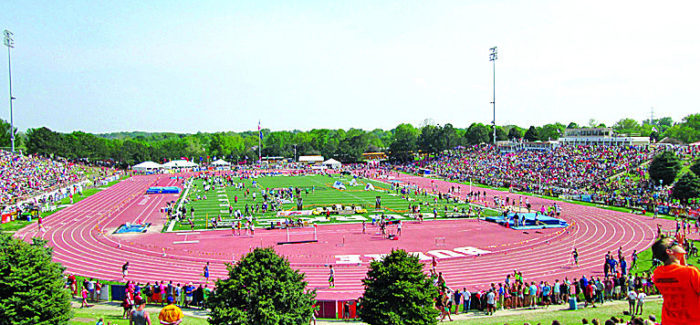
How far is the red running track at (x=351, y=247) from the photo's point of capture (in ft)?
77.3

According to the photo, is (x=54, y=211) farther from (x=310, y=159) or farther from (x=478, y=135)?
(x=478, y=135)

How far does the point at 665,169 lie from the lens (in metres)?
48.8

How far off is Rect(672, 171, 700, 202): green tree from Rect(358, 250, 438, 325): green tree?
4105 centimetres

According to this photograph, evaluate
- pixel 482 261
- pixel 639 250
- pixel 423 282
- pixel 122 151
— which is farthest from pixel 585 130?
pixel 122 151

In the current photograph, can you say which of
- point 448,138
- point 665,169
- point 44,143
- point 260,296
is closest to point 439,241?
point 260,296

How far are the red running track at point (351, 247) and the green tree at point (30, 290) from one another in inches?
378

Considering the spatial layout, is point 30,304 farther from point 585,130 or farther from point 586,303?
point 585,130

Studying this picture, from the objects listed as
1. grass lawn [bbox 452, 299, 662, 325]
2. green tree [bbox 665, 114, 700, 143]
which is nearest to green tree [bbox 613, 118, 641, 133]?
green tree [bbox 665, 114, 700, 143]

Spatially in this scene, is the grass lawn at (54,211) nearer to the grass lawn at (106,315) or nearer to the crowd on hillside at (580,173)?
the grass lawn at (106,315)

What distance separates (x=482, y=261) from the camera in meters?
25.8

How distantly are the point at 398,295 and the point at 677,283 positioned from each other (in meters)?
7.49

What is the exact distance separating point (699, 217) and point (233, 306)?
37606 mm

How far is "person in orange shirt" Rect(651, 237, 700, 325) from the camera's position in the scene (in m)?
4.71

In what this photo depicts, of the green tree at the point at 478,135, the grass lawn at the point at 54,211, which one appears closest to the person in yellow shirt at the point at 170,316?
the grass lawn at the point at 54,211
